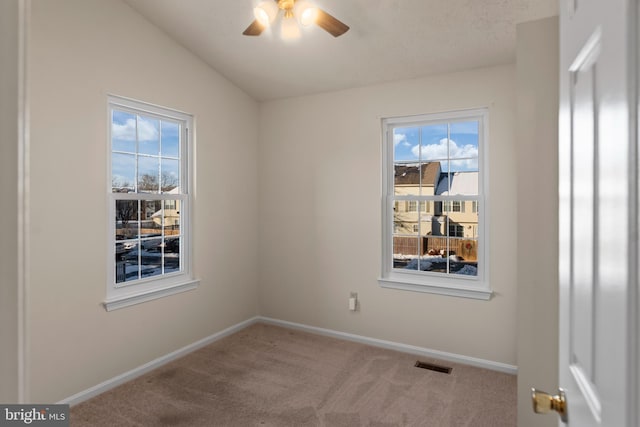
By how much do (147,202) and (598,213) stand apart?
3298 millimetres

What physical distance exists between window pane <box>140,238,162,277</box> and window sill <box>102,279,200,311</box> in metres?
0.17

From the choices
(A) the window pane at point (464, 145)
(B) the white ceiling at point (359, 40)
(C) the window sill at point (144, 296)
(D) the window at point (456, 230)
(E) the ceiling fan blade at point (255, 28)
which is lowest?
(C) the window sill at point (144, 296)

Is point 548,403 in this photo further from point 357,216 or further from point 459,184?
point 357,216

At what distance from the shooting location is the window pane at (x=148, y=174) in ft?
10.5

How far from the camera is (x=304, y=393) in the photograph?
9.18 feet

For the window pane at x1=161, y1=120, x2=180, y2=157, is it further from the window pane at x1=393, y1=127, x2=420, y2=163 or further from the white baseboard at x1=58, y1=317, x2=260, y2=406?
the window pane at x1=393, y1=127, x2=420, y2=163

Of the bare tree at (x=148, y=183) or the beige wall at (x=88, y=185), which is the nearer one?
the beige wall at (x=88, y=185)

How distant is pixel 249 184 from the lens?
429 centimetres

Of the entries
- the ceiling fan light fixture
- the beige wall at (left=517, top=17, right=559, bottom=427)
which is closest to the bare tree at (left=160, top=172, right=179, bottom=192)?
the ceiling fan light fixture
